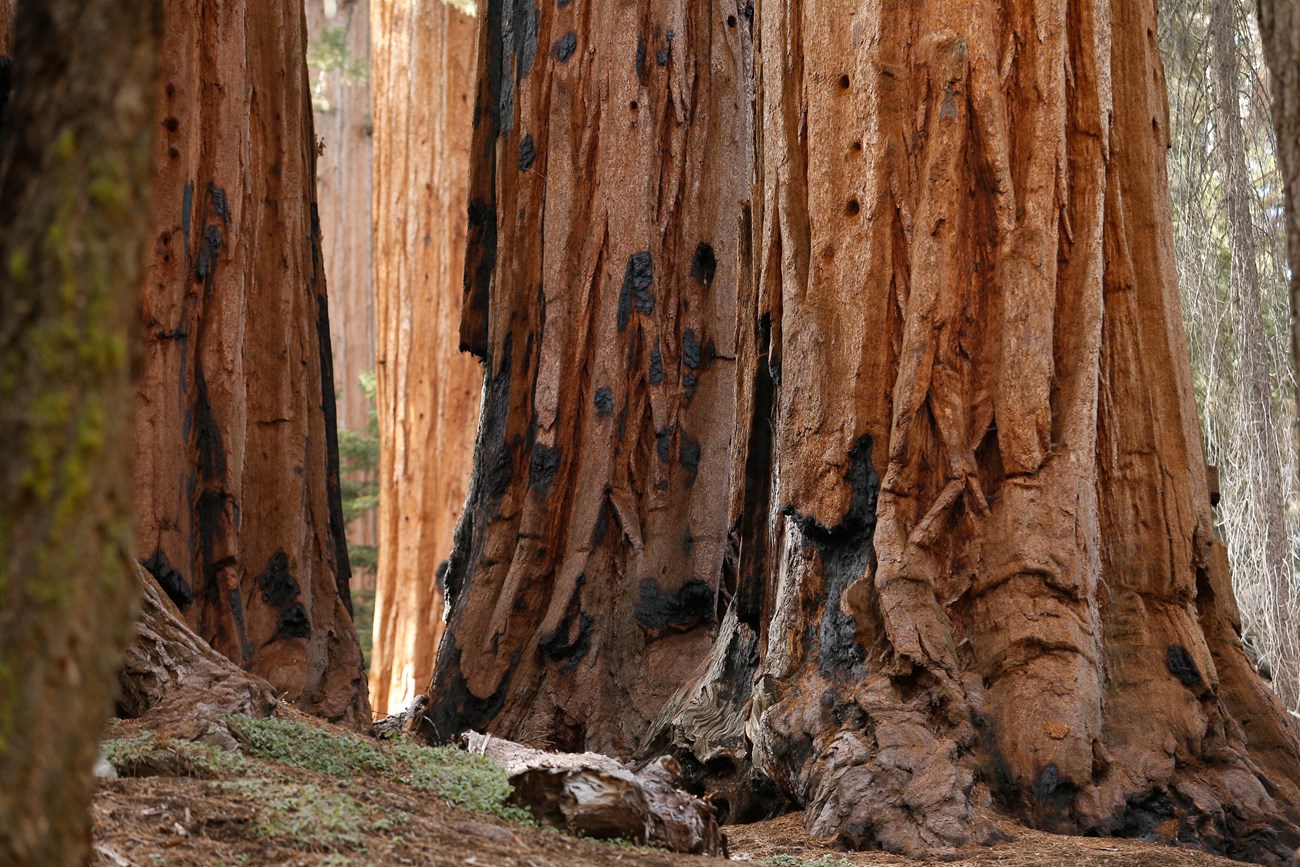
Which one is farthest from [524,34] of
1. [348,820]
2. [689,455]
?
[348,820]

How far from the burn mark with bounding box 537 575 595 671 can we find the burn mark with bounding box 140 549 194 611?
197 centimetres

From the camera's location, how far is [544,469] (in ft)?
25.1

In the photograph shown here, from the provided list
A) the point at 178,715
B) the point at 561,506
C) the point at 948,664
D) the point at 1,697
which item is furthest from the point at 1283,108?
the point at 561,506

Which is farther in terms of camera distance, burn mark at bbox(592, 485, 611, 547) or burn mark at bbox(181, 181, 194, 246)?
burn mark at bbox(592, 485, 611, 547)

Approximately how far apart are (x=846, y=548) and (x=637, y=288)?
3.24 m

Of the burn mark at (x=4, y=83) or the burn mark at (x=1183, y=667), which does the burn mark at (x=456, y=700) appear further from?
the burn mark at (x=4, y=83)

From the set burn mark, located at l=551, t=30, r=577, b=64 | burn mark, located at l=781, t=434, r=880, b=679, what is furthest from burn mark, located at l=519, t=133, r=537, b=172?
burn mark, located at l=781, t=434, r=880, b=679

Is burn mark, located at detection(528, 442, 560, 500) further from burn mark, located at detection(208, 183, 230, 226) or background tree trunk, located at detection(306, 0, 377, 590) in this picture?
background tree trunk, located at detection(306, 0, 377, 590)

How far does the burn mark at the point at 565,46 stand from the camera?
26.9 feet

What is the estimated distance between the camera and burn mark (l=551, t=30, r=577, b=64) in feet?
26.9

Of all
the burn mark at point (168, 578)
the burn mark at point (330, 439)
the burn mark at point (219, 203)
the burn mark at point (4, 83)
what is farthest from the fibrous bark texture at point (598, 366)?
the burn mark at point (4, 83)

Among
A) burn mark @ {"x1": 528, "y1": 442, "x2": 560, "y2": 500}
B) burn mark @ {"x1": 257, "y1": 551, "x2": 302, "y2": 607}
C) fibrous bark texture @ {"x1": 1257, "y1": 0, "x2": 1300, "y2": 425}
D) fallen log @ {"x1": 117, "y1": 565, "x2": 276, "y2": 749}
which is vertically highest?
fibrous bark texture @ {"x1": 1257, "y1": 0, "x2": 1300, "y2": 425}

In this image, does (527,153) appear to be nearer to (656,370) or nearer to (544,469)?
(656,370)

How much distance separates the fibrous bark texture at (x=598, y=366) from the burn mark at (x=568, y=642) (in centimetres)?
1
